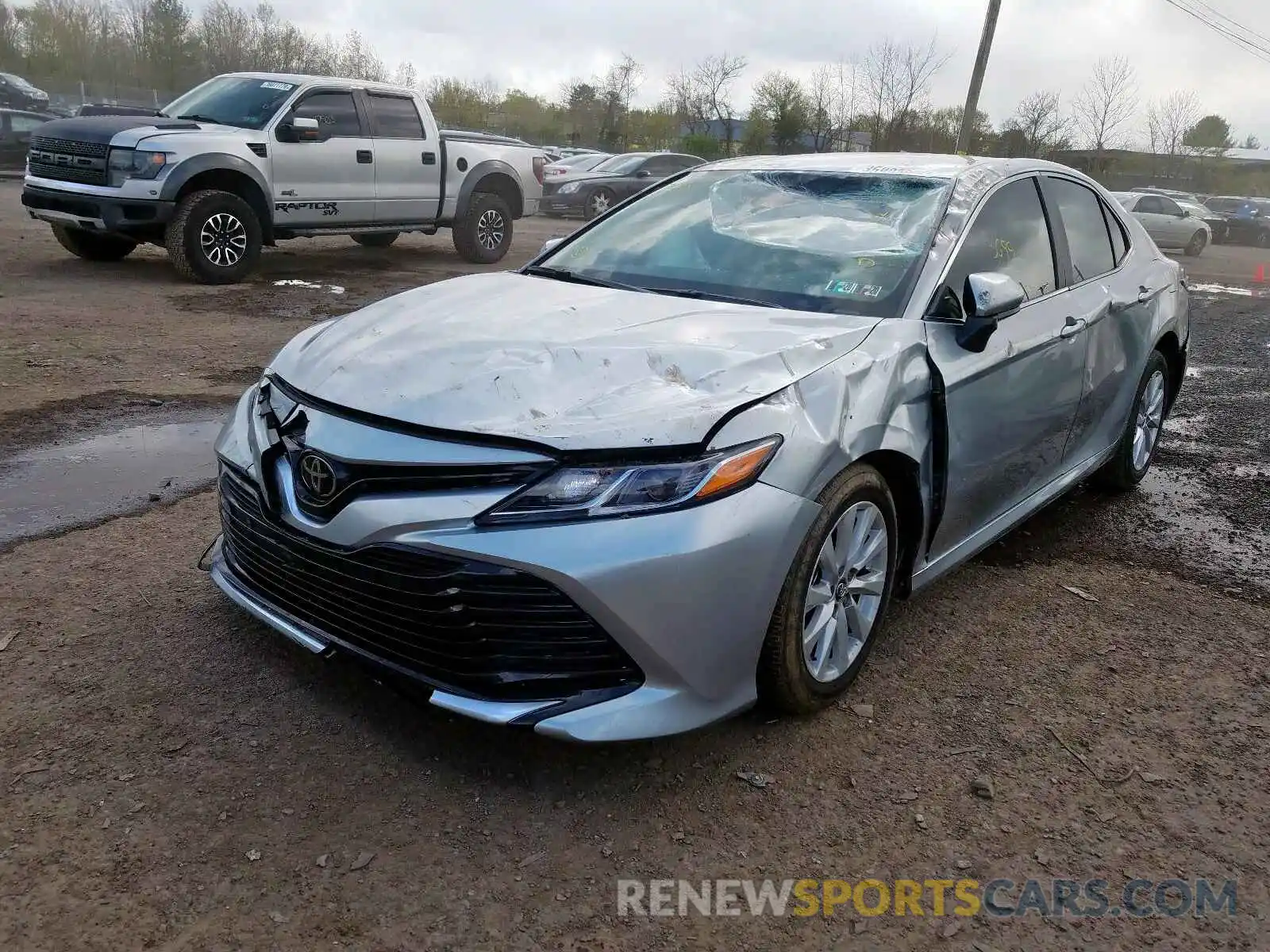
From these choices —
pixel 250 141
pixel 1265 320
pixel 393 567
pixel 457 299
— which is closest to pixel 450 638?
pixel 393 567

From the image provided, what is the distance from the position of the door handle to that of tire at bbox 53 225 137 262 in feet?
30.6

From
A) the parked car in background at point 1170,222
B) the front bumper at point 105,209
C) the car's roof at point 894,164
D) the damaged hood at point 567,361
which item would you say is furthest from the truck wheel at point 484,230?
the parked car in background at point 1170,222

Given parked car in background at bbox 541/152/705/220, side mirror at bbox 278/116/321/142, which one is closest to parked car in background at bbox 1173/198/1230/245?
parked car in background at bbox 541/152/705/220

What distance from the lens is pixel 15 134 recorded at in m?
19.4

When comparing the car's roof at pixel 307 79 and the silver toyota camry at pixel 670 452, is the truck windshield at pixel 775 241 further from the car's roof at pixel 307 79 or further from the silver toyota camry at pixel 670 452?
the car's roof at pixel 307 79

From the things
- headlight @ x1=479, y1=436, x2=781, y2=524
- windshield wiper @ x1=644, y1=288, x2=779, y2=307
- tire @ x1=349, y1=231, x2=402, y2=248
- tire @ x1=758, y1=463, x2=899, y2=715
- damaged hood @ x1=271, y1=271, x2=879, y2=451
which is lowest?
tire @ x1=758, y1=463, x2=899, y2=715

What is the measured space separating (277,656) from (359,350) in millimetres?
963

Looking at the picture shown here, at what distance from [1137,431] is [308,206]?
8.28 m

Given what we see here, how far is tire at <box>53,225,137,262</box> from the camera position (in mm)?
10367

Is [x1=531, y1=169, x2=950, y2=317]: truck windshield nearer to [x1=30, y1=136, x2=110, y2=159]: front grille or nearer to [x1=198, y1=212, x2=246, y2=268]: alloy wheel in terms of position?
[x1=198, y1=212, x2=246, y2=268]: alloy wheel

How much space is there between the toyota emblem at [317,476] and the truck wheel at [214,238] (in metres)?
7.83

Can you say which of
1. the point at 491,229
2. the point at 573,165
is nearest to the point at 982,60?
the point at 573,165

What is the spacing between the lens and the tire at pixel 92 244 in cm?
1037

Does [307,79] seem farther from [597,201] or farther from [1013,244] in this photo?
[597,201]
